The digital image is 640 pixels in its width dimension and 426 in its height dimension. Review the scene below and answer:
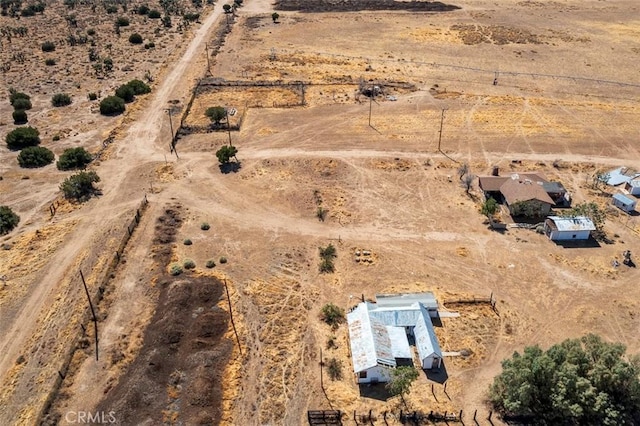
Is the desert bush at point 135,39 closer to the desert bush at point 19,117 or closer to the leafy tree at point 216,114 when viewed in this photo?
the desert bush at point 19,117

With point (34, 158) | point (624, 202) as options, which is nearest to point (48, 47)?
point (34, 158)

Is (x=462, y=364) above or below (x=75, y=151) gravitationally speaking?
below

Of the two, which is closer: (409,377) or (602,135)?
(409,377)

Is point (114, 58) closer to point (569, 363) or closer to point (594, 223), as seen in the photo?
point (594, 223)

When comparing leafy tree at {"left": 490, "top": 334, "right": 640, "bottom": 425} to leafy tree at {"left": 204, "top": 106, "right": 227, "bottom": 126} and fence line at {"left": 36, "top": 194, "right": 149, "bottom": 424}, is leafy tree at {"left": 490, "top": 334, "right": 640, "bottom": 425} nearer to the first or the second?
fence line at {"left": 36, "top": 194, "right": 149, "bottom": 424}

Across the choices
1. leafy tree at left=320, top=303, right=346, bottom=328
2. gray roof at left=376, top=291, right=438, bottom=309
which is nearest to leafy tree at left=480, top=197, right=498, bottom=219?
gray roof at left=376, top=291, right=438, bottom=309

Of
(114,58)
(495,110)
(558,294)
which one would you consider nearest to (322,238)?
(558,294)
